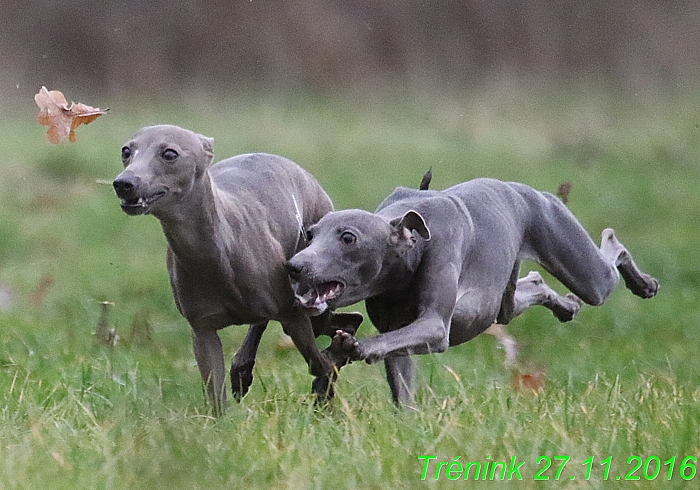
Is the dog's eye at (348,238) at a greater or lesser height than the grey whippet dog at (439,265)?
greater

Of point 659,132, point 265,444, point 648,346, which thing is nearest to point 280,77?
point 659,132

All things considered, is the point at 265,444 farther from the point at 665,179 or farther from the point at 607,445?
the point at 665,179

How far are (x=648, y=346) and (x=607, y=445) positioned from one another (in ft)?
11.6

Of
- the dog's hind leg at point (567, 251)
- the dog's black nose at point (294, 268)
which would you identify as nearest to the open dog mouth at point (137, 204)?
the dog's black nose at point (294, 268)

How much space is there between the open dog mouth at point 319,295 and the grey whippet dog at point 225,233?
126 millimetres

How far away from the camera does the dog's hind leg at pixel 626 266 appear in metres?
5.73

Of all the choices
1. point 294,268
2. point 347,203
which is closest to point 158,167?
point 294,268

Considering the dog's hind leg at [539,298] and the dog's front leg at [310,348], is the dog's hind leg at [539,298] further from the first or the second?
the dog's front leg at [310,348]

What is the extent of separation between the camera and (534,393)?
17.1 feet

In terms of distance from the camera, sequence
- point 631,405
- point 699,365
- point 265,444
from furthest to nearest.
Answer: point 699,365 < point 631,405 < point 265,444

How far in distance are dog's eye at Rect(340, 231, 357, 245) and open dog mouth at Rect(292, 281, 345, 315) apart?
0.14 metres

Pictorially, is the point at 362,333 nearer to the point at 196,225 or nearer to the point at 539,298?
the point at 539,298

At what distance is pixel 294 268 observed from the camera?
442 cm

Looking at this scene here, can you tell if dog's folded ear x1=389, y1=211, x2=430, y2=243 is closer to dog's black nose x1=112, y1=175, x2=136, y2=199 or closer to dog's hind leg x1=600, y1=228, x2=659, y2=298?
dog's black nose x1=112, y1=175, x2=136, y2=199
